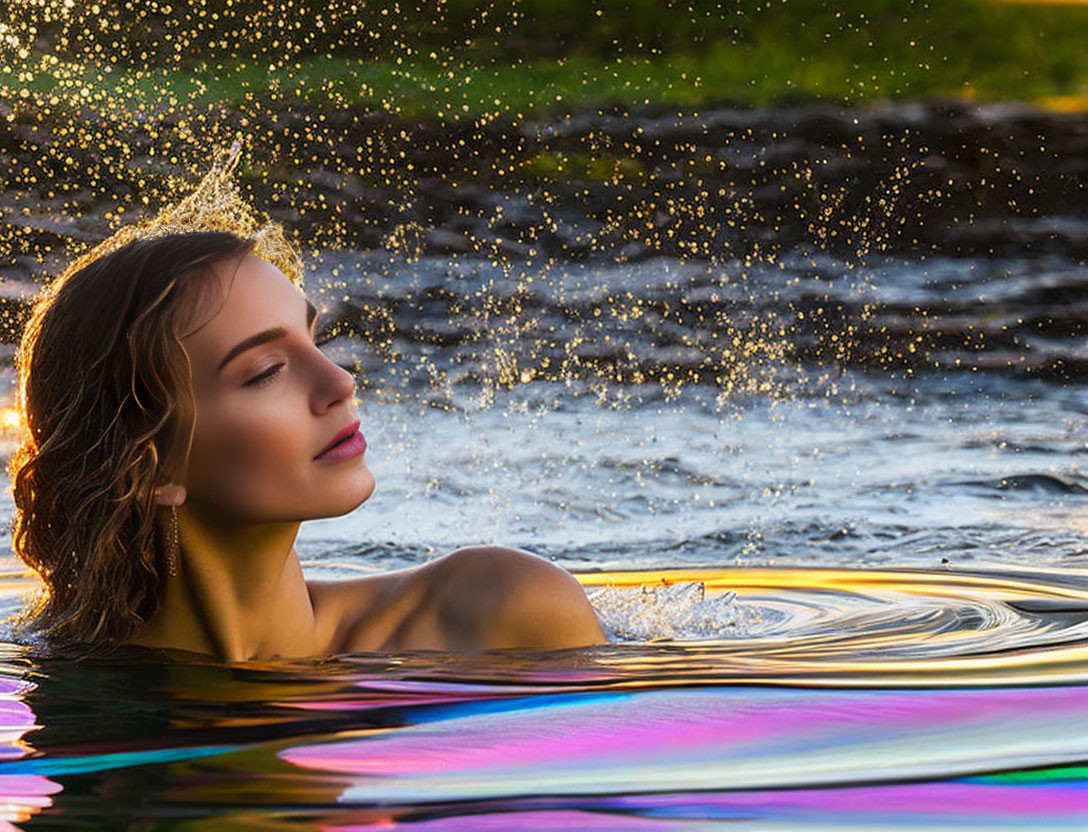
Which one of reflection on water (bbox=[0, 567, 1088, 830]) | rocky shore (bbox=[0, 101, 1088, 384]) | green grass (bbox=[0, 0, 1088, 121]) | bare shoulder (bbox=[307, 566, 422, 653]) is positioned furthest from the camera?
green grass (bbox=[0, 0, 1088, 121])

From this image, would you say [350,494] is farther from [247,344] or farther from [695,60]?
[695,60]

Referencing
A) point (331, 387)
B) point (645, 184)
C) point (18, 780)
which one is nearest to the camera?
point (18, 780)

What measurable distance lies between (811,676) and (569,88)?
823 cm

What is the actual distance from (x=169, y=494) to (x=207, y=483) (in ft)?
0.17

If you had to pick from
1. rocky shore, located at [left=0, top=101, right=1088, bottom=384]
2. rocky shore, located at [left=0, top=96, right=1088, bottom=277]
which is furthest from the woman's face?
rocky shore, located at [left=0, top=96, right=1088, bottom=277]

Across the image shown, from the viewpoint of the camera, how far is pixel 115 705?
1.81 meters

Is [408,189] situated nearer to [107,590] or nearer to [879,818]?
[107,590]

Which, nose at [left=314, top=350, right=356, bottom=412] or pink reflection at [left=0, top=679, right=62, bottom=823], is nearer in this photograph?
pink reflection at [left=0, top=679, right=62, bottom=823]

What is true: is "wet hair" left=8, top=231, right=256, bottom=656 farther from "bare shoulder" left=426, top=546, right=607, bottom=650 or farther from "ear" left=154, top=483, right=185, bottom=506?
"bare shoulder" left=426, top=546, right=607, bottom=650

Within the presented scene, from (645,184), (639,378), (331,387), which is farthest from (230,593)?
(645,184)

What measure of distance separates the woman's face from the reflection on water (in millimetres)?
206

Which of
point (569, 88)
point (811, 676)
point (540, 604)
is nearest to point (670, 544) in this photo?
point (540, 604)

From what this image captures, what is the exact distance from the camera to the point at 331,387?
79.1 inches

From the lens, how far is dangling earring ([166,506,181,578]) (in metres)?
2.12
